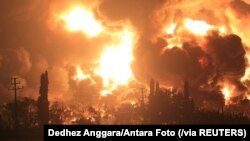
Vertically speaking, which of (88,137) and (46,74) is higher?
(46,74)

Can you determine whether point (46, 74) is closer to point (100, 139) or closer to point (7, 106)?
point (7, 106)

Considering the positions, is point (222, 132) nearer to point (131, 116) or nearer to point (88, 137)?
point (88, 137)

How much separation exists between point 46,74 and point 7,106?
36.3 metres

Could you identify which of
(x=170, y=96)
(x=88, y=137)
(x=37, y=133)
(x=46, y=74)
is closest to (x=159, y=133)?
(x=88, y=137)

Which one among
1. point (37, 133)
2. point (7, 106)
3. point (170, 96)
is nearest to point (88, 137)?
point (37, 133)

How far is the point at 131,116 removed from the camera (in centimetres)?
16000

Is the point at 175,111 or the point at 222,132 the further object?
the point at 175,111

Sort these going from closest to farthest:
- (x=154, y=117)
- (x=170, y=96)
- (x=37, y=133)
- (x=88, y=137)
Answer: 1. (x=88, y=137)
2. (x=37, y=133)
3. (x=154, y=117)
4. (x=170, y=96)

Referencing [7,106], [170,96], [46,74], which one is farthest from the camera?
[7,106]

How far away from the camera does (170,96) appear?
14388 cm

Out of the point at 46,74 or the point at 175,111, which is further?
the point at 175,111

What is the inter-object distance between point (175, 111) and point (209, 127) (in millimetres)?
97932

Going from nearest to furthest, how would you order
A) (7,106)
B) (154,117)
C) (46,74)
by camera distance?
(46,74)
(154,117)
(7,106)

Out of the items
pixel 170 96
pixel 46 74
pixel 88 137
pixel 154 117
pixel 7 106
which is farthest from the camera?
pixel 7 106
